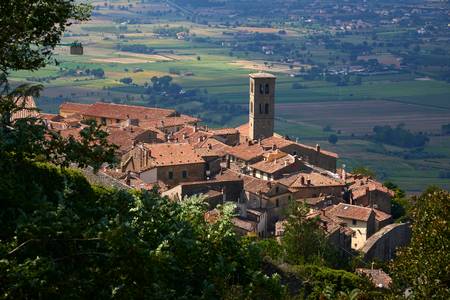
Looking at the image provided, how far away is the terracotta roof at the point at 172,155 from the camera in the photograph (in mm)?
49594

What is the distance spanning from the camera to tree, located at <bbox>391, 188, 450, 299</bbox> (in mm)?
20375

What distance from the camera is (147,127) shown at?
212ft

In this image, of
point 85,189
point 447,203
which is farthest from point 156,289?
point 447,203

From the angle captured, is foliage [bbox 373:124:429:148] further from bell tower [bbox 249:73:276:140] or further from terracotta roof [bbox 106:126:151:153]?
terracotta roof [bbox 106:126:151:153]

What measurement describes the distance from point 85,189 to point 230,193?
31.6m

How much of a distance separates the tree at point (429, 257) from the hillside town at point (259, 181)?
1297 cm

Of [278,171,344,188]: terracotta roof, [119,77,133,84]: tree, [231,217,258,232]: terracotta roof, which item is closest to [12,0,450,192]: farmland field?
[119,77,133,84]: tree

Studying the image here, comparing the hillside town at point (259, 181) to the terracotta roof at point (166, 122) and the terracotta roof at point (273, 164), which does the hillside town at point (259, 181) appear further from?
the terracotta roof at point (166, 122)

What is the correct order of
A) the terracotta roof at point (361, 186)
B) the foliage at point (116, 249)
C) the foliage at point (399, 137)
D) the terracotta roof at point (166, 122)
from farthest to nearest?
1. the foliage at point (399, 137)
2. the terracotta roof at point (166, 122)
3. the terracotta roof at point (361, 186)
4. the foliage at point (116, 249)

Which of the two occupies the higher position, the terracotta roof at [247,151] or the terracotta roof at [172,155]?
the terracotta roof at [172,155]

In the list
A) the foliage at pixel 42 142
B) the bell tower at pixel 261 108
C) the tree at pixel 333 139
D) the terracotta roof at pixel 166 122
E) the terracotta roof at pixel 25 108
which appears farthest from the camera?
the tree at pixel 333 139

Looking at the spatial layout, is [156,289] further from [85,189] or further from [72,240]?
[85,189]

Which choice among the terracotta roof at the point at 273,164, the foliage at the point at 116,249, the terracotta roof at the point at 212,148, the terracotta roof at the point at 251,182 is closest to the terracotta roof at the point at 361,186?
the terracotta roof at the point at 273,164

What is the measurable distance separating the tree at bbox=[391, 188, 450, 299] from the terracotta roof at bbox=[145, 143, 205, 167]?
87.8 ft
